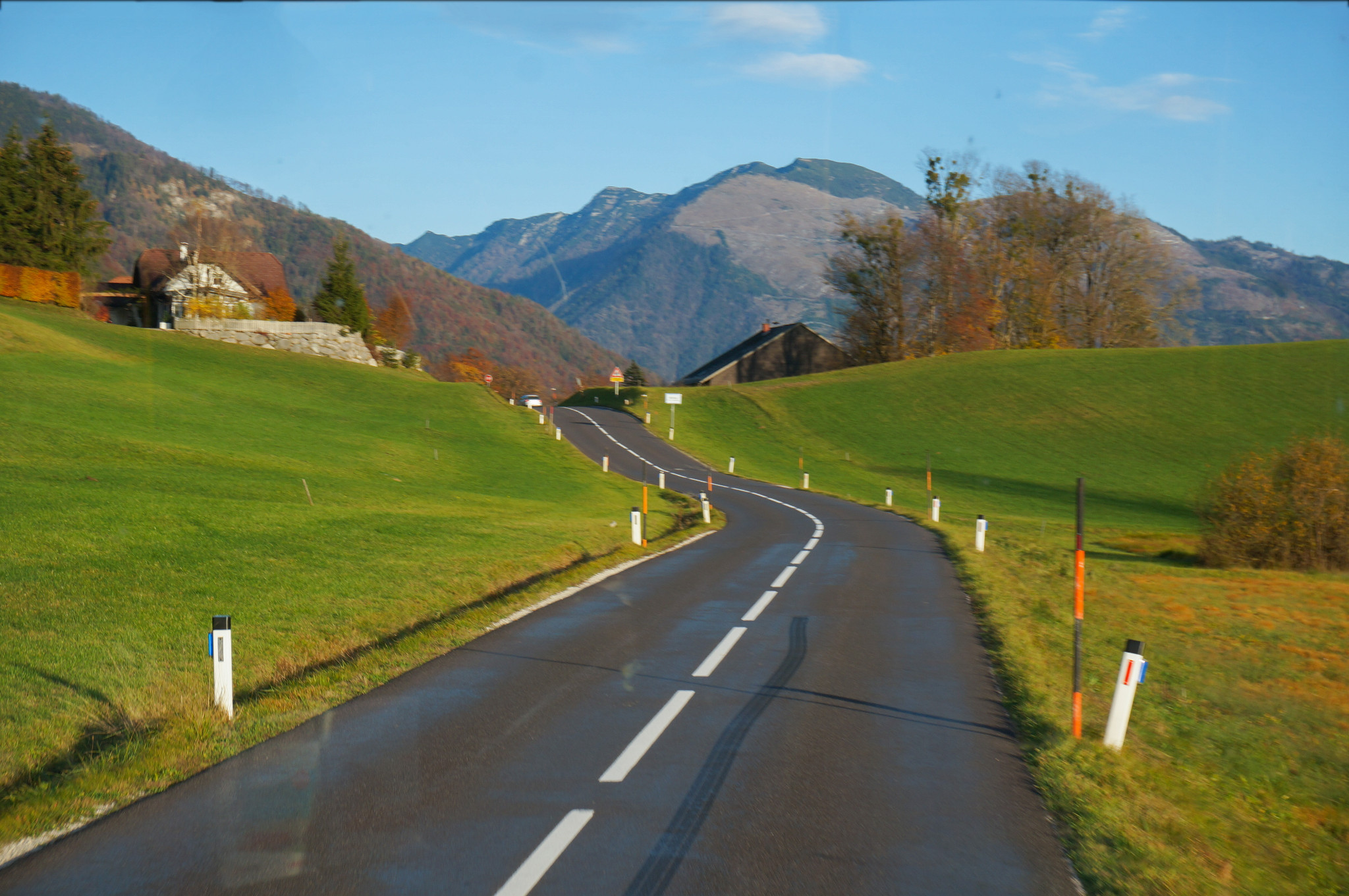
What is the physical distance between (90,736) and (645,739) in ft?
14.3

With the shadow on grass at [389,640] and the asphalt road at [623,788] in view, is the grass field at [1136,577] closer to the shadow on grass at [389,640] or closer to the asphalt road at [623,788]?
the asphalt road at [623,788]

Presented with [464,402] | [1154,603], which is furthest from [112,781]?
[464,402]

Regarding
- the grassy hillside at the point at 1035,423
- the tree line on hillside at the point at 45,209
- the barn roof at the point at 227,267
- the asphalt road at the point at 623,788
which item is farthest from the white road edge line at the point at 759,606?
the tree line on hillside at the point at 45,209

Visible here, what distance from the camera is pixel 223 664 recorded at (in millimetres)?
7859

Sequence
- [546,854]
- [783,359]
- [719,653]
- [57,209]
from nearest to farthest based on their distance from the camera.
A: [546,854]
[719,653]
[57,209]
[783,359]

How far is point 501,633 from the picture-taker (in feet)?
37.3

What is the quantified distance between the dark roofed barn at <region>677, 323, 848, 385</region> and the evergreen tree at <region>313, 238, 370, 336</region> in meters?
36.6

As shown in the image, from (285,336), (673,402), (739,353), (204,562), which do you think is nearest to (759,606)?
(204,562)

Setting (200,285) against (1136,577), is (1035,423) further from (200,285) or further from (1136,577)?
(200,285)

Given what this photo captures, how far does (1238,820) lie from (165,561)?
43.7 ft

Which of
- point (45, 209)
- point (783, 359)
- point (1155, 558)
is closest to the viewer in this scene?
point (1155, 558)

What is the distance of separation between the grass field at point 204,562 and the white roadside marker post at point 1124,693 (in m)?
6.54

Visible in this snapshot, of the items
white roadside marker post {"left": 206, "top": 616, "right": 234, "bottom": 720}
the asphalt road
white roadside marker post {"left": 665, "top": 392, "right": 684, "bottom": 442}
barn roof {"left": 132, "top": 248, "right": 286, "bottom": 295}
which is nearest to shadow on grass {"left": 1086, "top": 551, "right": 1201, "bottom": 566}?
the asphalt road

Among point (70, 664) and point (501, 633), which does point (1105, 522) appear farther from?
point (70, 664)
